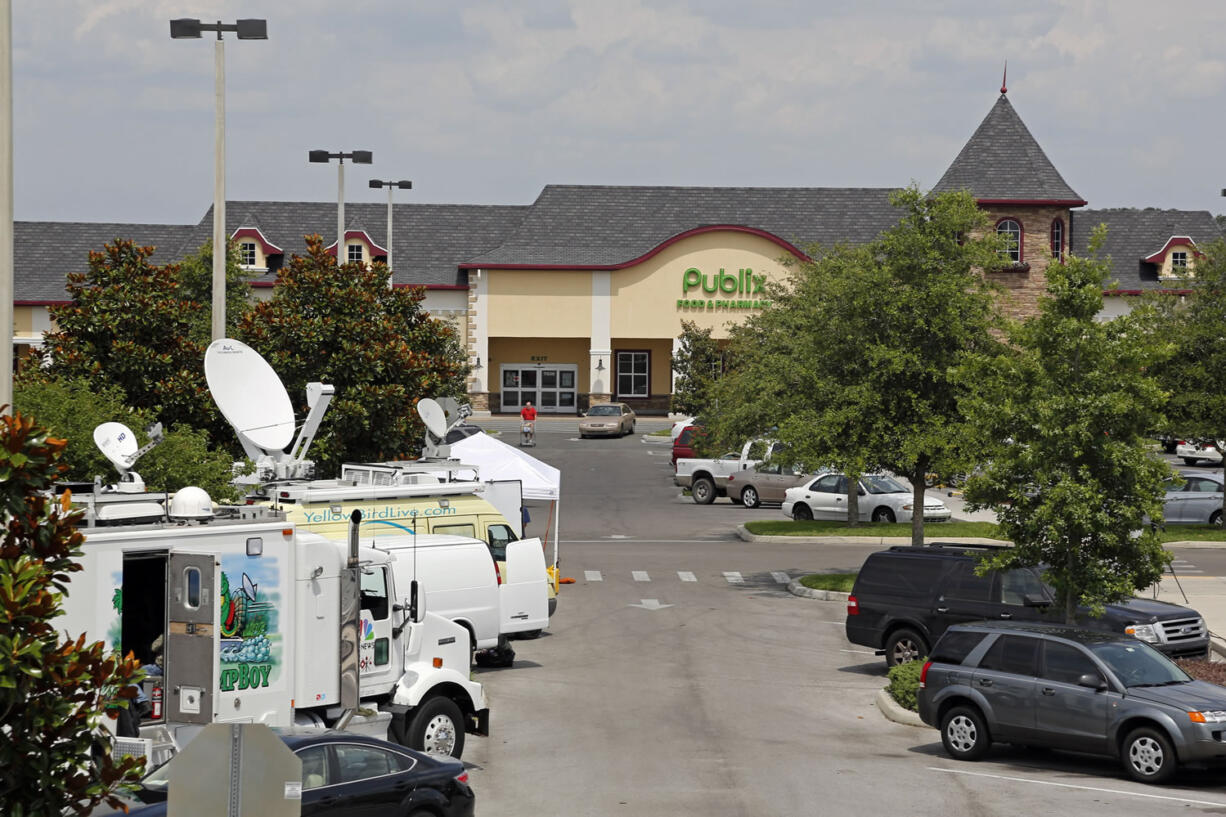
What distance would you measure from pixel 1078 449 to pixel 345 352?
11.3 metres

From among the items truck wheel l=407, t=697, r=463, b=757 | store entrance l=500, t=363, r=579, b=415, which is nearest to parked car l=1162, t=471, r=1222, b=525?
truck wheel l=407, t=697, r=463, b=757

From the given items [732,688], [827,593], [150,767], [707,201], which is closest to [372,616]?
[150,767]

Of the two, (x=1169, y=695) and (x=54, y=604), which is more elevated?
(x=54, y=604)

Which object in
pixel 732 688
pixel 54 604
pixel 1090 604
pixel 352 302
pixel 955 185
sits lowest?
pixel 732 688

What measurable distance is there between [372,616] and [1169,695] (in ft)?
27.2

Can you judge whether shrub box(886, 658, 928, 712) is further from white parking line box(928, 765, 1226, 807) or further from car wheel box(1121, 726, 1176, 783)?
car wheel box(1121, 726, 1176, 783)

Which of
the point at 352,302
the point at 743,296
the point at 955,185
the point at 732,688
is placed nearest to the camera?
the point at 732,688

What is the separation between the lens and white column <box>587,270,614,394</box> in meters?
74.6

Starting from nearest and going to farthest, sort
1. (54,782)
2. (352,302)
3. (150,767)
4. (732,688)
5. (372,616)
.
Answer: (54,782) → (150,767) → (372,616) → (732,688) → (352,302)

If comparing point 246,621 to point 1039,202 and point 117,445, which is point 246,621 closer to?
point 117,445

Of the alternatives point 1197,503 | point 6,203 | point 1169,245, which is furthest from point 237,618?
point 1169,245

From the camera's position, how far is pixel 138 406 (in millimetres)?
21484

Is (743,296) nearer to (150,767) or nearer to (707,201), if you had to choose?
(707,201)

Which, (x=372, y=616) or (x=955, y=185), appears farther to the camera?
(x=955, y=185)
